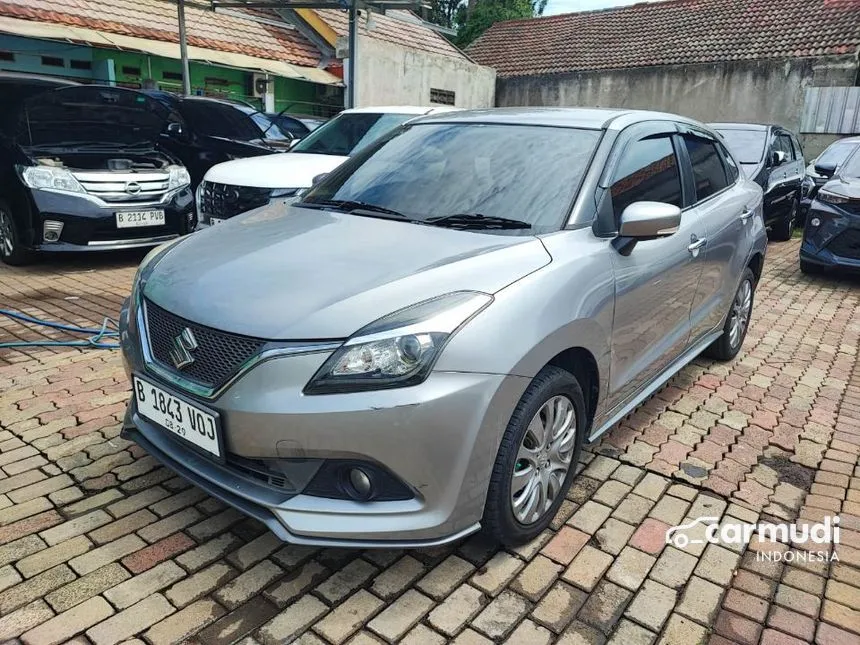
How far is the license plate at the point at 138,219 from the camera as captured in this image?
6.31 m

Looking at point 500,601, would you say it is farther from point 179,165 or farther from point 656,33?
point 656,33

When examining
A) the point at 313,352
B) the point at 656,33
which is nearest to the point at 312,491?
the point at 313,352

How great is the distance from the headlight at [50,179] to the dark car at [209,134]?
2340 mm

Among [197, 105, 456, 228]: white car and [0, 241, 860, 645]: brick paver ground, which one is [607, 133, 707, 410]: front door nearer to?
[0, 241, 860, 645]: brick paver ground

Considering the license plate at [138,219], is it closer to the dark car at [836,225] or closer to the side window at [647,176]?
the side window at [647,176]

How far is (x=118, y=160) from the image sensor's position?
6539 mm

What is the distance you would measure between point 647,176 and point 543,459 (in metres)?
1.60

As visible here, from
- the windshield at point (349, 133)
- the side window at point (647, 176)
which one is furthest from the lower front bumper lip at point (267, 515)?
the windshield at point (349, 133)

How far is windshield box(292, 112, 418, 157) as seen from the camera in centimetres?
707

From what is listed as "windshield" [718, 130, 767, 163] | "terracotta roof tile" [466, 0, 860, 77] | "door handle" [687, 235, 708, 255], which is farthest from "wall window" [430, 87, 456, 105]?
"door handle" [687, 235, 708, 255]

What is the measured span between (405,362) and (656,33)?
2080cm

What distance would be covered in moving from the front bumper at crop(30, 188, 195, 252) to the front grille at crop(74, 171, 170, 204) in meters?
0.07

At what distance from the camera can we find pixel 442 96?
55.4 feet

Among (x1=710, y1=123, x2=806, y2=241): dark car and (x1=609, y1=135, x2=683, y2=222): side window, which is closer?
(x1=609, y1=135, x2=683, y2=222): side window
